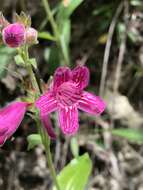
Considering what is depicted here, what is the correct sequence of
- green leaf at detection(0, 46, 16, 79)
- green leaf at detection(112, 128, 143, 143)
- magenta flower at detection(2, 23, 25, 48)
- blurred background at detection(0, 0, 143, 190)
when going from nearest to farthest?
magenta flower at detection(2, 23, 25, 48), green leaf at detection(0, 46, 16, 79), green leaf at detection(112, 128, 143, 143), blurred background at detection(0, 0, 143, 190)

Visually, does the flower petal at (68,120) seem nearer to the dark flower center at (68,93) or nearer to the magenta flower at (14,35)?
the dark flower center at (68,93)

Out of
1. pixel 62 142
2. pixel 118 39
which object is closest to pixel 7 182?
pixel 62 142

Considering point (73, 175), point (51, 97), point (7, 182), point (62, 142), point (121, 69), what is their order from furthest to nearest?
point (121, 69), point (62, 142), point (7, 182), point (73, 175), point (51, 97)

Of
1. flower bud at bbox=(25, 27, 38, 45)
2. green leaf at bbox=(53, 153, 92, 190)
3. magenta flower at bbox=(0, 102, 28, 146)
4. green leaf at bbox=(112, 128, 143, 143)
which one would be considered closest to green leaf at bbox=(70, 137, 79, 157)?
green leaf at bbox=(112, 128, 143, 143)

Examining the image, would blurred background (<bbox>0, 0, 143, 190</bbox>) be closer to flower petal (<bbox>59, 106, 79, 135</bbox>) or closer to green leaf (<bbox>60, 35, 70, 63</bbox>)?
green leaf (<bbox>60, 35, 70, 63</bbox>)

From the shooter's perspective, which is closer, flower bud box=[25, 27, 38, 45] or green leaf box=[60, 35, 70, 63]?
flower bud box=[25, 27, 38, 45]

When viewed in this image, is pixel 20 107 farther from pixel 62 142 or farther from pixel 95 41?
pixel 95 41

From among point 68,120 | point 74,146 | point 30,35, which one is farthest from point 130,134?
point 30,35
